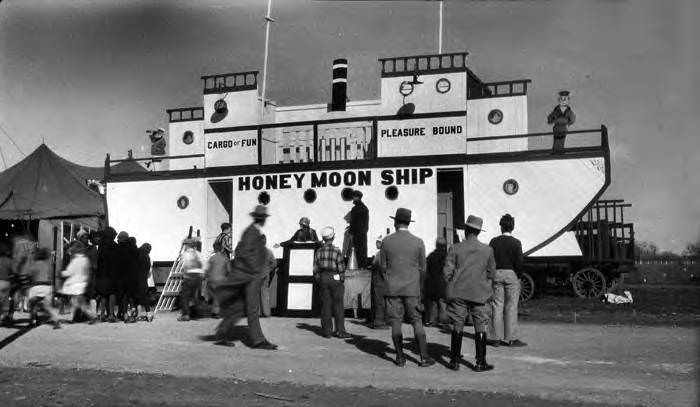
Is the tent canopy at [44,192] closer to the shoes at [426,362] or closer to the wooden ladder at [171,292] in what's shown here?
the wooden ladder at [171,292]

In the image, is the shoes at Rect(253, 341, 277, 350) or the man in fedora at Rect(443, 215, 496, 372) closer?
the man in fedora at Rect(443, 215, 496, 372)

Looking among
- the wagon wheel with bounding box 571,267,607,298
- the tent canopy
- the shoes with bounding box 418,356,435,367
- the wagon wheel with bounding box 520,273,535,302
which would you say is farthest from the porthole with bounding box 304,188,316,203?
the shoes with bounding box 418,356,435,367

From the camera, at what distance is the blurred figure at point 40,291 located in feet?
42.2

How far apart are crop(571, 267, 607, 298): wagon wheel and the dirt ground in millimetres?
5961

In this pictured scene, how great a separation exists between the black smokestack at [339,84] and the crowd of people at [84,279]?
25.8 feet

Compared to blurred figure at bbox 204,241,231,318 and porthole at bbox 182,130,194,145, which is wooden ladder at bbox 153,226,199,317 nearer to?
blurred figure at bbox 204,241,231,318

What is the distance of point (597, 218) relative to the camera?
2011cm

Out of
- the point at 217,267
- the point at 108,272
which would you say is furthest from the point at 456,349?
the point at 108,272

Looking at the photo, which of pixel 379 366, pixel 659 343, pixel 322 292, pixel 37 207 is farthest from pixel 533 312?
pixel 37 207

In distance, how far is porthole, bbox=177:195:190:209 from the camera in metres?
20.1

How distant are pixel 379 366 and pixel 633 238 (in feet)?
42.7

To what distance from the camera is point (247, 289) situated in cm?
1025

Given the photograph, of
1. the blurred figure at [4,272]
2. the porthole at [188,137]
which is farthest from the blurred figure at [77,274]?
the porthole at [188,137]

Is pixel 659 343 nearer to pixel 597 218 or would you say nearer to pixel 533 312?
pixel 533 312
